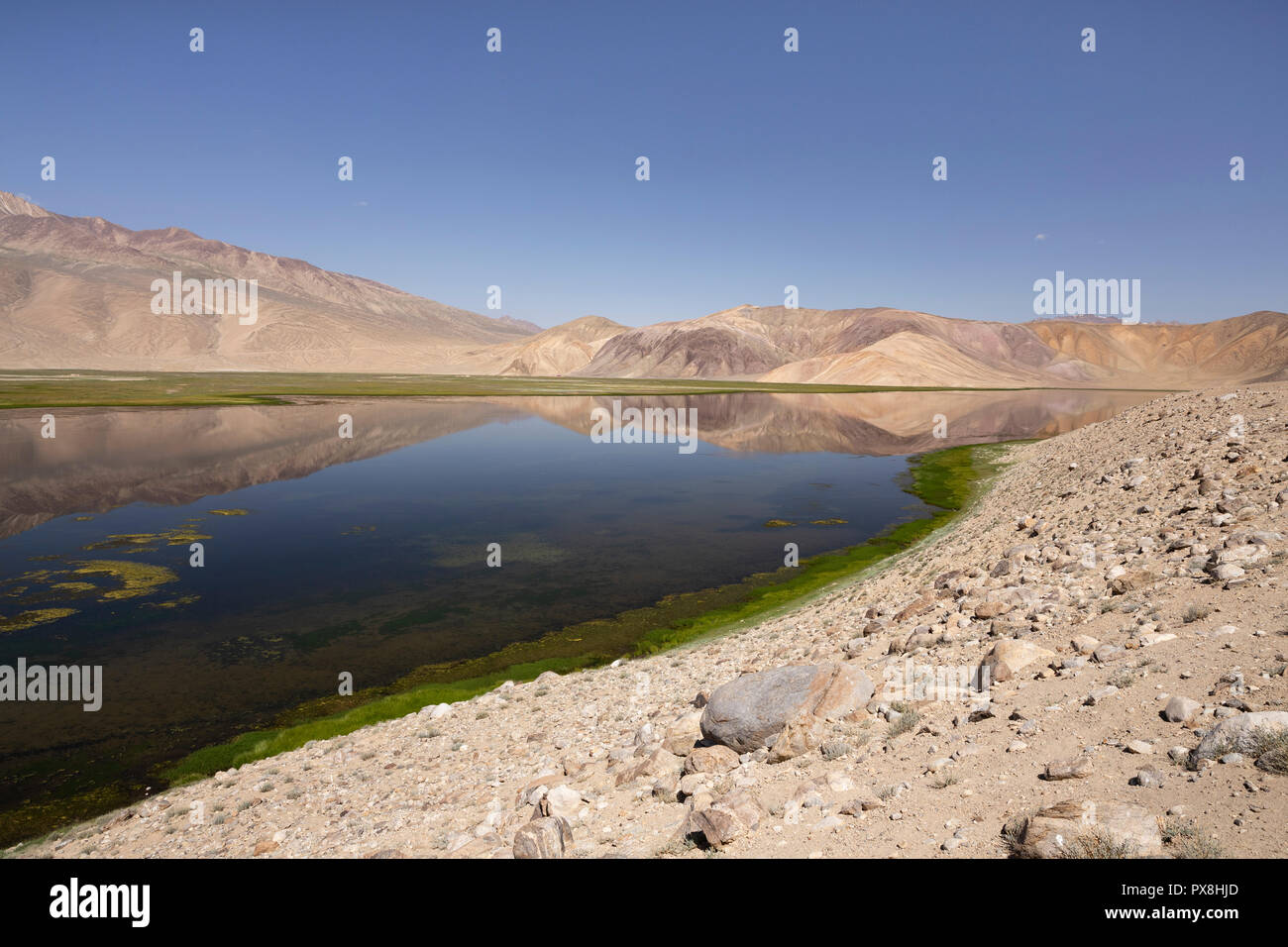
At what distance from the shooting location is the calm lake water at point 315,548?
13.5m

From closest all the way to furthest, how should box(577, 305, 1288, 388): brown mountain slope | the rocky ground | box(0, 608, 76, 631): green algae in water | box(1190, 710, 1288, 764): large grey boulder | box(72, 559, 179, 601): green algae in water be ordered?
box(1190, 710, 1288, 764): large grey boulder → the rocky ground → box(0, 608, 76, 631): green algae in water → box(72, 559, 179, 601): green algae in water → box(577, 305, 1288, 388): brown mountain slope

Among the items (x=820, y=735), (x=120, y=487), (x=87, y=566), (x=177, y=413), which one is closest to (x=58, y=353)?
(x=177, y=413)

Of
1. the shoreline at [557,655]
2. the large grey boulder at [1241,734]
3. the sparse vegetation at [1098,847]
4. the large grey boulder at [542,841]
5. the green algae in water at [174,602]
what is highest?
the large grey boulder at [1241,734]

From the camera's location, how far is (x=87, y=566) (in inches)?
845

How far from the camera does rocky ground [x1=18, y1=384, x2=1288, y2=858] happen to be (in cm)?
536

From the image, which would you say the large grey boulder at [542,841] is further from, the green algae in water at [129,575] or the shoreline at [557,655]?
the green algae in water at [129,575]

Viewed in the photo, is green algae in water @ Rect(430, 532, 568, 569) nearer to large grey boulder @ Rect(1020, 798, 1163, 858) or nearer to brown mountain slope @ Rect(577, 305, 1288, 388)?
large grey boulder @ Rect(1020, 798, 1163, 858)

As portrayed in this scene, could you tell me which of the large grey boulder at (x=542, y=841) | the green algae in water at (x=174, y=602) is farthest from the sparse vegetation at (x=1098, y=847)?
the green algae in water at (x=174, y=602)

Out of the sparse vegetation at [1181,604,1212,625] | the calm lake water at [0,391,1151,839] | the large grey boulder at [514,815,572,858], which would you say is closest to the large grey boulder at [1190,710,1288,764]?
the sparse vegetation at [1181,604,1212,625]

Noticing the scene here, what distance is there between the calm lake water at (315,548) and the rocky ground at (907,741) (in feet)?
11.6

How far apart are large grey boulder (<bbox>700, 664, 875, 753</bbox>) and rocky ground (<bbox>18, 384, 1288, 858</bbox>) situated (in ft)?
0.10
